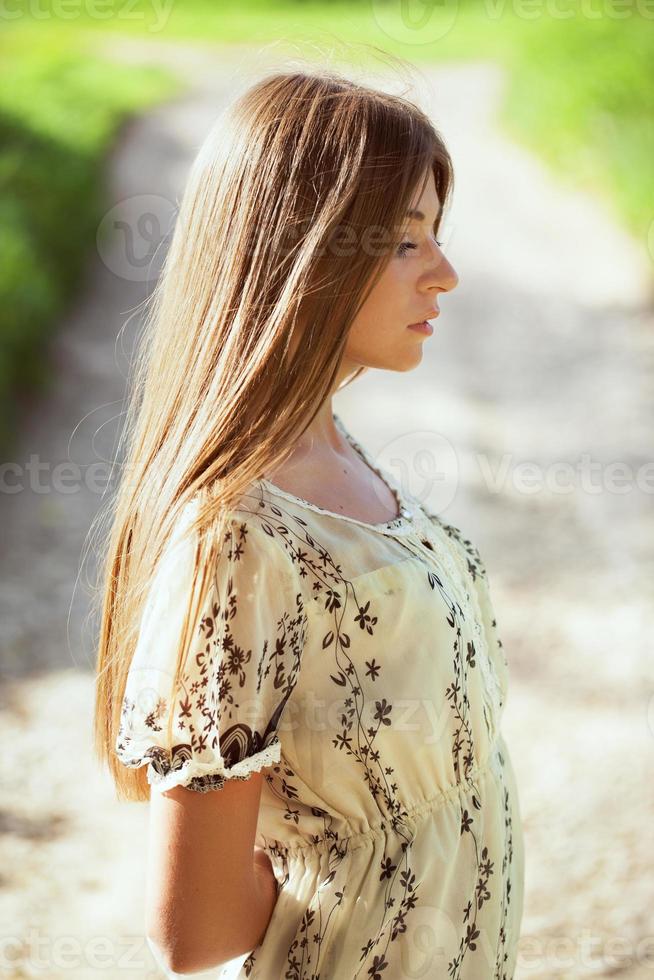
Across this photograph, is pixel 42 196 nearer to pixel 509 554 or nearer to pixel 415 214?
pixel 509 554

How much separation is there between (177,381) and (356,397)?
5396 millimetres

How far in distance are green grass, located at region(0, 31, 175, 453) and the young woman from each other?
14.0 ft

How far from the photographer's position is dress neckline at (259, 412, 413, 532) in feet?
4.03

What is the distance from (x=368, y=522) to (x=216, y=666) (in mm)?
344

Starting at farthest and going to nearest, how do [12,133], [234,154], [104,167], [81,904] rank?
[104,167], [12,133], [81,904], [234,154]

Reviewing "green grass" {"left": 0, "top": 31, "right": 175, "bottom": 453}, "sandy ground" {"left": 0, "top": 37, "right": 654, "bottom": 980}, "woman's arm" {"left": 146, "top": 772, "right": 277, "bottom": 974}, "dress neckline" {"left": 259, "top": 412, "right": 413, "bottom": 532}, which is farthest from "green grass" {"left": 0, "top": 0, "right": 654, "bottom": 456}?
"woman's arm" {"left": 146, "top": 772, "right": 277, "bottom": 974}

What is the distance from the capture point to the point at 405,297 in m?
1.31

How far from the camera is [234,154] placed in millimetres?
1256

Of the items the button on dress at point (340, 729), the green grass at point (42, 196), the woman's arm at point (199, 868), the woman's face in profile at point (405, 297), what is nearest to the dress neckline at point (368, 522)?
the button on dress at point (340, 729)

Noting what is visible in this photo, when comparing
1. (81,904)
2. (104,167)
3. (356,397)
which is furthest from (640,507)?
(104,167)

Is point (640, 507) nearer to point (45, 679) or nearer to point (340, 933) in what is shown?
point (45, 679)

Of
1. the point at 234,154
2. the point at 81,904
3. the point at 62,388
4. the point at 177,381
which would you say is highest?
the point at 62,388

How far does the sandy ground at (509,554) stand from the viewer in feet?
9.77

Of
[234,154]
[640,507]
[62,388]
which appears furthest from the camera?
[62,388]
